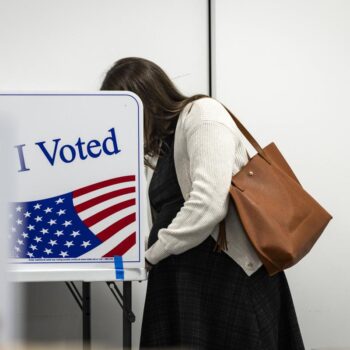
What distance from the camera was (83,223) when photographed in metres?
1.31

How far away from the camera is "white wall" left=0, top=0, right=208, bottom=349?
7.30 ft

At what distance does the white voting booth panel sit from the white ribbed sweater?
0.31 ft

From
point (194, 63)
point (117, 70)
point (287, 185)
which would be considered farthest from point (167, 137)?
point (194, 63)

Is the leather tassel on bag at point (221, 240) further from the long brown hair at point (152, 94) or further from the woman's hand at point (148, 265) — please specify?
the long brown hair at point (152, 94)

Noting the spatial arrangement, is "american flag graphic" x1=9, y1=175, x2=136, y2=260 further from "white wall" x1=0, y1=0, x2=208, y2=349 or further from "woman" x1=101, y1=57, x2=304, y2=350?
"white wall" x1=0, y1=0, x2=208, y2=349

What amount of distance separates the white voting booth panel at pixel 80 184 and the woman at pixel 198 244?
0.12 m

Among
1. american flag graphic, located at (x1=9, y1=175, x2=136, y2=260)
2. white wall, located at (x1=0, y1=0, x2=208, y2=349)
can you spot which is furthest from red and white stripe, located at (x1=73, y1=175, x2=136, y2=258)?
white wall, located at (x1=0, y1=0, x2=208, y2=349)

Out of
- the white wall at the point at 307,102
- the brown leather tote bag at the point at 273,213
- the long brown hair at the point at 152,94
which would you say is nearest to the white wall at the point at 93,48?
the white wall at the point at 307,102

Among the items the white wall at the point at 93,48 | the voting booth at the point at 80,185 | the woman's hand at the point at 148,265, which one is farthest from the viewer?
the white wall at the point at 93,48

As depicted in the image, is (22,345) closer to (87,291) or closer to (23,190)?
(23,190)

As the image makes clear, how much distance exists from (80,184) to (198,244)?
0.31 metres

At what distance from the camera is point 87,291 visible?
74.4 inches

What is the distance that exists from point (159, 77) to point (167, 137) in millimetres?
150

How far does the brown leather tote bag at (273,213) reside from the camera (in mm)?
1347
